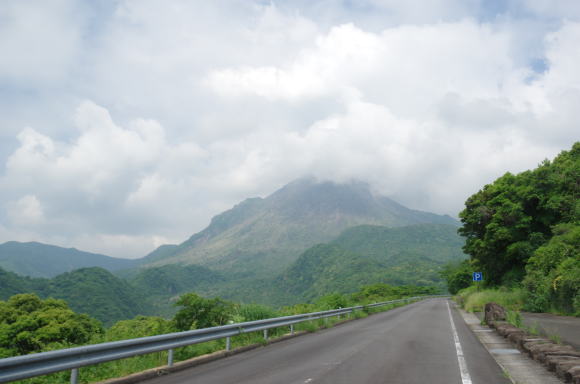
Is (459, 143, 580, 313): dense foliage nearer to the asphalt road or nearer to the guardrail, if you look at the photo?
the asphalt road

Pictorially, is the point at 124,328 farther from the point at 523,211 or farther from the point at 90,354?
the point at 523,211

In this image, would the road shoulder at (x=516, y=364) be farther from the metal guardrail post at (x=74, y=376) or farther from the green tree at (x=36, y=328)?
the green tree at (x=36, y=328)

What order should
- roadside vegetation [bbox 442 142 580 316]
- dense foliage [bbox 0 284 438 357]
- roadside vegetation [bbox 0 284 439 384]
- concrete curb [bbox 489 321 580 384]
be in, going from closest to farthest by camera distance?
concrete curb [bbox 489 321 580 384], roadside vegetation [bbox 0 284 439 384], dense foliage [bbox 0 284 438 357], roadside vegetation [bbox 442 142 580 316]

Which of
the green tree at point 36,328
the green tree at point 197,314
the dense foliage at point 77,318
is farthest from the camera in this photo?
the green tree at point 36,328

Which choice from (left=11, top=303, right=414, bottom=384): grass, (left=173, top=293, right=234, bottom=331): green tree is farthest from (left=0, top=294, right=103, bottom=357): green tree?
(left=11, top=303, right=414, bottom=384): grass

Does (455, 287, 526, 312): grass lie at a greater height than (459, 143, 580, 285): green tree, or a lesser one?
lesser

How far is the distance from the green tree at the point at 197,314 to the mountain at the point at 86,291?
310 feet

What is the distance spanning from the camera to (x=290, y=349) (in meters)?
12.2

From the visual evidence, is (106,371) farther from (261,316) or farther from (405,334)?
(405,334)

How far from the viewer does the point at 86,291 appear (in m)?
115

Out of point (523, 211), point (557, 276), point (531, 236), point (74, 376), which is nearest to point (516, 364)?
point (74, 376)

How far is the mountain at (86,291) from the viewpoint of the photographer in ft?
→ 327

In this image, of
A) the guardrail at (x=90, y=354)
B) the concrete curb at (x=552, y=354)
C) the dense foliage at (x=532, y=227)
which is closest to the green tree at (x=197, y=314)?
the guardrail at (x=90, y=354)

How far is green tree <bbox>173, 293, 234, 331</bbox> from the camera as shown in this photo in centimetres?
1370
